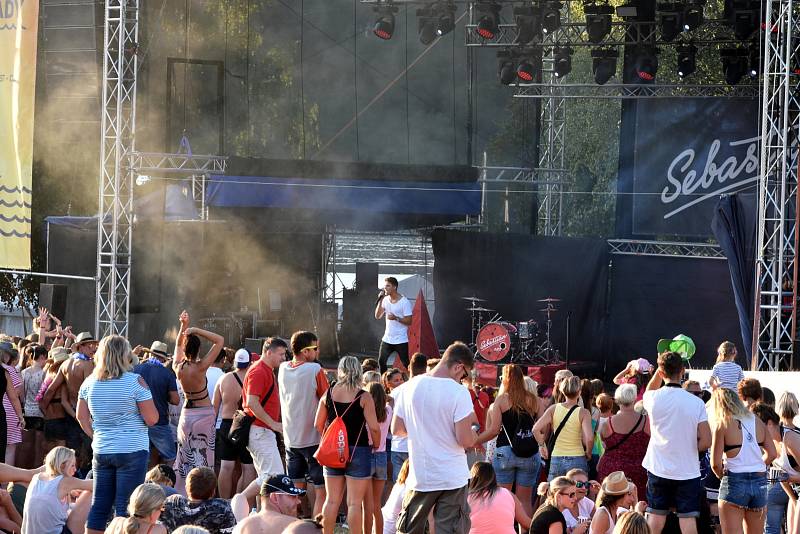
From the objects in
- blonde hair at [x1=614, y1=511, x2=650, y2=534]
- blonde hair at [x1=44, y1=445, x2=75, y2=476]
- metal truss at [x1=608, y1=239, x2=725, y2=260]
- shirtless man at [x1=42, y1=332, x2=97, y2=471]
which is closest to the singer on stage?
shirtless man at [x1=42, y1=332, x2=97, y2=471]

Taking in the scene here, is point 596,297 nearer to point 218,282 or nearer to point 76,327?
point 218,282

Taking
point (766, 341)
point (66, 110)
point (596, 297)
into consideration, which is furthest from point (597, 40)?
point (66, 110)

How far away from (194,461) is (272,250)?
37.7ft

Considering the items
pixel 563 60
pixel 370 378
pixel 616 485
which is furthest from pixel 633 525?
pixel 563 60

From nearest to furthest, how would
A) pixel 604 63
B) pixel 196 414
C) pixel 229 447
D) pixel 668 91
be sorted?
pixel 229 447 < pixel 196 414 < pixel 604 63 < pixel 668 91

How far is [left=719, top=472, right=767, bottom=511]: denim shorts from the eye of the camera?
21.8 ft

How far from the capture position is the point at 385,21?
16.1 m

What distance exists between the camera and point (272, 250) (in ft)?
64.2

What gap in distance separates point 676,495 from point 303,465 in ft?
7.72

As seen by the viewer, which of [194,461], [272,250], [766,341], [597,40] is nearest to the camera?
[194,461]

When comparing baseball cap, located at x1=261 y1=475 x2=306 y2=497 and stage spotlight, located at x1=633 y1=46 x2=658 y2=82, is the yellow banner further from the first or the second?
baseball cap, located at x1=261 y1=475 x2=306 y2=497

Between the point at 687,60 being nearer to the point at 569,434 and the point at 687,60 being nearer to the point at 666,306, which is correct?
the point at 666,306

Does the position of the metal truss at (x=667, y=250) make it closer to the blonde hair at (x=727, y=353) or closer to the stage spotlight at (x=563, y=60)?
the stage spotlight at (x=563, y=60)

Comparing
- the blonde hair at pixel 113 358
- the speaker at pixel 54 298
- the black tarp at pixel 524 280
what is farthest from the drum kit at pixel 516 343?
the blonde hair at pixel 113 358
